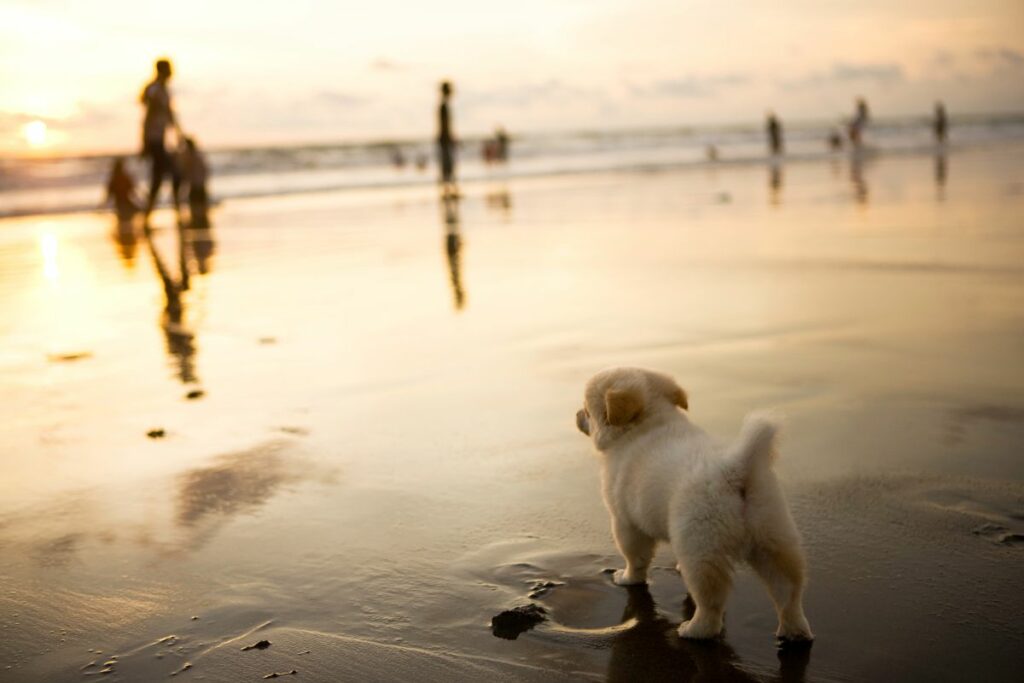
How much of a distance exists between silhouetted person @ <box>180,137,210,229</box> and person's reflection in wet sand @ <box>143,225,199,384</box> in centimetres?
1254

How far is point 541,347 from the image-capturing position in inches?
294

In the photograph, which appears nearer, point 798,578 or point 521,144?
point 798,578

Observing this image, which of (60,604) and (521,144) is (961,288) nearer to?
(60,604)

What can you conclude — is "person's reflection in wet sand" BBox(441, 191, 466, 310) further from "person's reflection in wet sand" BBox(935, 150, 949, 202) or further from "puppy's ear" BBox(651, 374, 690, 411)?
"person's reflection in wet sand" BBox(935, 150, 949, 202)

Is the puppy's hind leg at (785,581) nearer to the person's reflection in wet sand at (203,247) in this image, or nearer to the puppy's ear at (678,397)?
the puppy's ear at (678,397)

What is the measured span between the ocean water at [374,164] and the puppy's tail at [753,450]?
2845 cm

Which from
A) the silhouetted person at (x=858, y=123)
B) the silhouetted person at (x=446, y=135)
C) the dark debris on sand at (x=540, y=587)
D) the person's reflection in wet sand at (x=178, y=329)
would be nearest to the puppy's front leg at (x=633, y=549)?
the dark debris on sand at (x=540, y=587)

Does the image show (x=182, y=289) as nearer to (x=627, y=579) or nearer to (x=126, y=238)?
(x=126, y=238)

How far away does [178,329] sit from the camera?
880 centimetres

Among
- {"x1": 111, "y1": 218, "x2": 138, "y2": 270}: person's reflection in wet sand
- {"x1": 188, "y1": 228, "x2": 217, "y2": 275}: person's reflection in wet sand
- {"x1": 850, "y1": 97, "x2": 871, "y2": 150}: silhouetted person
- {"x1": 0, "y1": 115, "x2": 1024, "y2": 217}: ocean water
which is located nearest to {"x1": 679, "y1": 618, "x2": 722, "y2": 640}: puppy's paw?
{"x1": 188, "y1": 228, "x2": 217, "y2": 275}: person's reflection in wet sand

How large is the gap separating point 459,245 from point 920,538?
35.6 feet

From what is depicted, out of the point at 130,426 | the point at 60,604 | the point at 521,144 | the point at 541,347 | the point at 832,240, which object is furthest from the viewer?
the point at 521,144

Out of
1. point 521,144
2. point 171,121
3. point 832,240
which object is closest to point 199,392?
point 832,240

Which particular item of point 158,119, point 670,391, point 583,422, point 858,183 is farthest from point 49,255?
point 858,183
